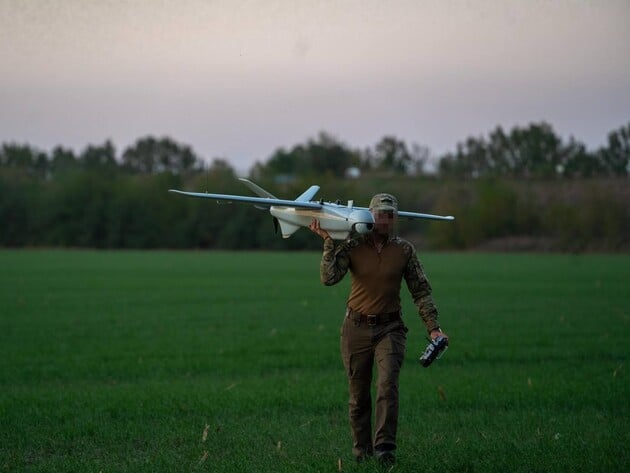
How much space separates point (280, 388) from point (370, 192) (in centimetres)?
6088

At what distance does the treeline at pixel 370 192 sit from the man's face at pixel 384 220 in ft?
218

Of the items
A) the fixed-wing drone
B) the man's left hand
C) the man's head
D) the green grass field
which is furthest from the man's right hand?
the green grass field

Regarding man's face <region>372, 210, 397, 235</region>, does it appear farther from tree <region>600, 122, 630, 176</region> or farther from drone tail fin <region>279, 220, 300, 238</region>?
tree <region>600, 122, 630, 176</region>

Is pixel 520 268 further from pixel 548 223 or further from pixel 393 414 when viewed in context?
pixel 393 414

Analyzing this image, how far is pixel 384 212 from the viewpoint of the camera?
7.82 m

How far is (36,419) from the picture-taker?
35.8ft

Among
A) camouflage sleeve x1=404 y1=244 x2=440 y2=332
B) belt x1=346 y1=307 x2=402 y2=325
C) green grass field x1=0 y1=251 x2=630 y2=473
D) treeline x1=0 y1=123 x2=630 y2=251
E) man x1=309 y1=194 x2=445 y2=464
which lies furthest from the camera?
treeline x1=0 y1=123 x2=630 y2=251

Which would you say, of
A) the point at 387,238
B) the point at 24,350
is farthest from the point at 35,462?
the point at 24,350

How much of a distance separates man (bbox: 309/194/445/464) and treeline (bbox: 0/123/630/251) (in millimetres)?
66268

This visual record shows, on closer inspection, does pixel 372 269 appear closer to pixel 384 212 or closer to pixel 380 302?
pixel 380 302

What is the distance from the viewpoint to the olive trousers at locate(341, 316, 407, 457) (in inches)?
314

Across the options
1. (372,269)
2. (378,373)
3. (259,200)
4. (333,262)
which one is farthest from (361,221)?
(378,373)

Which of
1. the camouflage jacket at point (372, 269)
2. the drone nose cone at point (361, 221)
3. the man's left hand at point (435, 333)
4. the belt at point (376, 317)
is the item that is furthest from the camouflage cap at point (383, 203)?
the man's left hand at point (435, 333)

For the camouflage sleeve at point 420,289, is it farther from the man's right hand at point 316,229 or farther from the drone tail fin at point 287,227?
the drone tail fin at point 287,227
